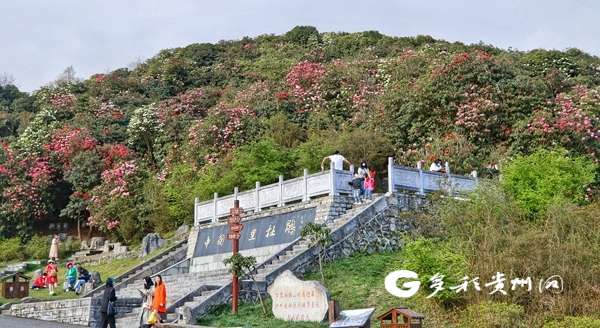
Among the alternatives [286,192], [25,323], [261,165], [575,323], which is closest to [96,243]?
[261,165]

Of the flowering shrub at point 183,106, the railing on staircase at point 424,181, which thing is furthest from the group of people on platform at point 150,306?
the flowering shrub at point 183,106

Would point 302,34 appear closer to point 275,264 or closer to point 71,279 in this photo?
point 71,279

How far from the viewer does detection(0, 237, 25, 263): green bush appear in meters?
36.5

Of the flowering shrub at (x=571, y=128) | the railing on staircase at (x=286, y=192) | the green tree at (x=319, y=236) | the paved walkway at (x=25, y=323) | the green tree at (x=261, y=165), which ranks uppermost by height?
the flowering shrub at (x=571, y=128)

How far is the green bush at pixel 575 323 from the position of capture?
13.2m

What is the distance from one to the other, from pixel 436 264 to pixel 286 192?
9113mm

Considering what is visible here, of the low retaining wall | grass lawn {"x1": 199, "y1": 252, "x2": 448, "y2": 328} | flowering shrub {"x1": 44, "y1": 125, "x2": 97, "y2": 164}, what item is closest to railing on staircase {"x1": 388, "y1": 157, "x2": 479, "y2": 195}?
grass lawn {"x1": 199, "y1": 252, "x2": 448, "y2": 328}

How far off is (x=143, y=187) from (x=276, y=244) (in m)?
14.9

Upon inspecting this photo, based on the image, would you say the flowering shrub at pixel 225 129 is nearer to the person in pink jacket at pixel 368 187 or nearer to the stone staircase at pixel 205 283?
the stone staircase at pixel 205 283

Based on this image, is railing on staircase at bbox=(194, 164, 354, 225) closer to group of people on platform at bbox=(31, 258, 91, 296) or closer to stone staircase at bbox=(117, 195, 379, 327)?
stone staircase at bbox=(117, 195, 379, 327)

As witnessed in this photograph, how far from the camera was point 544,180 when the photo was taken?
20.7m

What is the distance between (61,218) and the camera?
41.0 m

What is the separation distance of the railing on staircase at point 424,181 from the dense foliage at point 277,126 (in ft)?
12.7

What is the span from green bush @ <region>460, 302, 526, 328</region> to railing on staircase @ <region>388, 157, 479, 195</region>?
27.9ft
